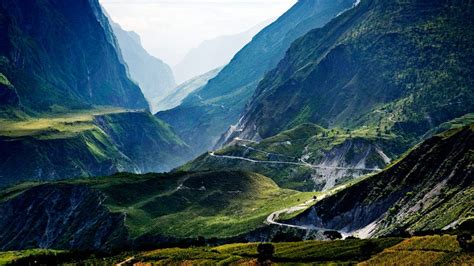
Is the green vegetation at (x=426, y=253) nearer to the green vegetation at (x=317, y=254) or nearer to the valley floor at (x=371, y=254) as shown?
the valley floor at (x=371, y=254)

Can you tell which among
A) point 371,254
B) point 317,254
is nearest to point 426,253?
point 371,254

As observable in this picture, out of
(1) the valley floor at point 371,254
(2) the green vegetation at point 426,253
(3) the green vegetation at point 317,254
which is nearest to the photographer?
(2) the green vegetation at point 426,253

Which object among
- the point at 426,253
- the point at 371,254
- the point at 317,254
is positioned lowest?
the point at 426,253

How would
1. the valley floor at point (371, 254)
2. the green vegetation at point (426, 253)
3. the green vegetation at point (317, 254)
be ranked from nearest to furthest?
the green vegetation at point (426, 253)
the valley floor at point (371, 254)
the green vegetation at point (317, 254)

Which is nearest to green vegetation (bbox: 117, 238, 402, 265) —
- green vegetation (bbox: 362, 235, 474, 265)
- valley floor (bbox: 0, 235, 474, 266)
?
valley floor (bbox: 0, 235, 474, 266)

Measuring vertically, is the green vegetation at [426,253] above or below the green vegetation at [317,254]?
below

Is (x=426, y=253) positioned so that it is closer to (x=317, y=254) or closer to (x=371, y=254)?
(x=371, y=254)

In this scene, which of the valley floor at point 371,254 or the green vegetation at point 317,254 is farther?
the green vegetation at point 317,254

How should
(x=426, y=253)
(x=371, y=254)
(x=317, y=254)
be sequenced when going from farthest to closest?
(x=317, y=254) < (x=371, y=254) < (x=426, y=253)

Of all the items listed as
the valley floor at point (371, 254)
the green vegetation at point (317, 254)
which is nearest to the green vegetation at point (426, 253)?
the valley floor at point (371, 254)

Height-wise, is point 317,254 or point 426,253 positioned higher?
point 317,254

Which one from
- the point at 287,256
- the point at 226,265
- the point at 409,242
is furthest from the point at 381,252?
the point at 226,265

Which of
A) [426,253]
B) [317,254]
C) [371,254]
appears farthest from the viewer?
[317,254]
